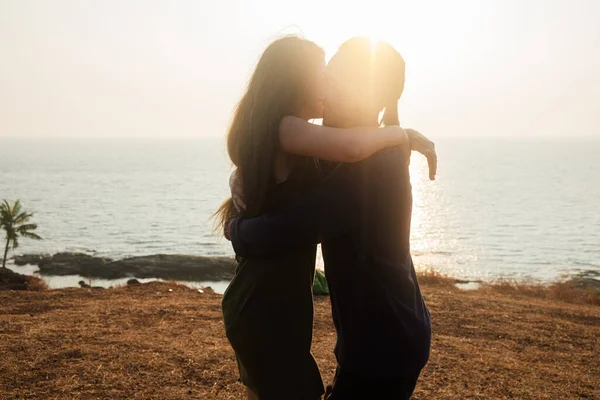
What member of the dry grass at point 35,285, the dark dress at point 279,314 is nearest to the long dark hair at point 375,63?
the dark dress at point 279,314

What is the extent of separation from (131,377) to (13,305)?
6.08 metres

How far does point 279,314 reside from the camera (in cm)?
267

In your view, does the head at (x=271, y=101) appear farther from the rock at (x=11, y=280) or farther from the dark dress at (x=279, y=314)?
the rock at (x=11, y=280)

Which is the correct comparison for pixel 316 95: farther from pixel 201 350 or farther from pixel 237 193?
pixel 201 350

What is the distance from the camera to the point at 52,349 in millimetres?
7445

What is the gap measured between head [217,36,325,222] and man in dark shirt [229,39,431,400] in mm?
174

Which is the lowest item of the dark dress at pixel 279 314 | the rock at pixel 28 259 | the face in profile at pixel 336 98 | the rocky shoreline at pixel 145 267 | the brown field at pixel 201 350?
the rock at pixel 28 259

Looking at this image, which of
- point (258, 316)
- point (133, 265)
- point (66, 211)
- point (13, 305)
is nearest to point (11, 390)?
point (258, 316)

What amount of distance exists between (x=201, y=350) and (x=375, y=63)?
5904 mm

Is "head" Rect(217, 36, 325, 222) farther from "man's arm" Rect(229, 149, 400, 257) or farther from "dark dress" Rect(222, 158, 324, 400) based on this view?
"man's arm" Rect(229, 149, 400, 257)

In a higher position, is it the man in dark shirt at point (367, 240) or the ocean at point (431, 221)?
the man in dark shirt at point (367, 240)

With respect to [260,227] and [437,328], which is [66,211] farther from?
[260,227]

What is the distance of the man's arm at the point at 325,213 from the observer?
2.28m

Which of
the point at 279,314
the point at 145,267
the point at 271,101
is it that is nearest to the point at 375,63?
the point at 271,101
